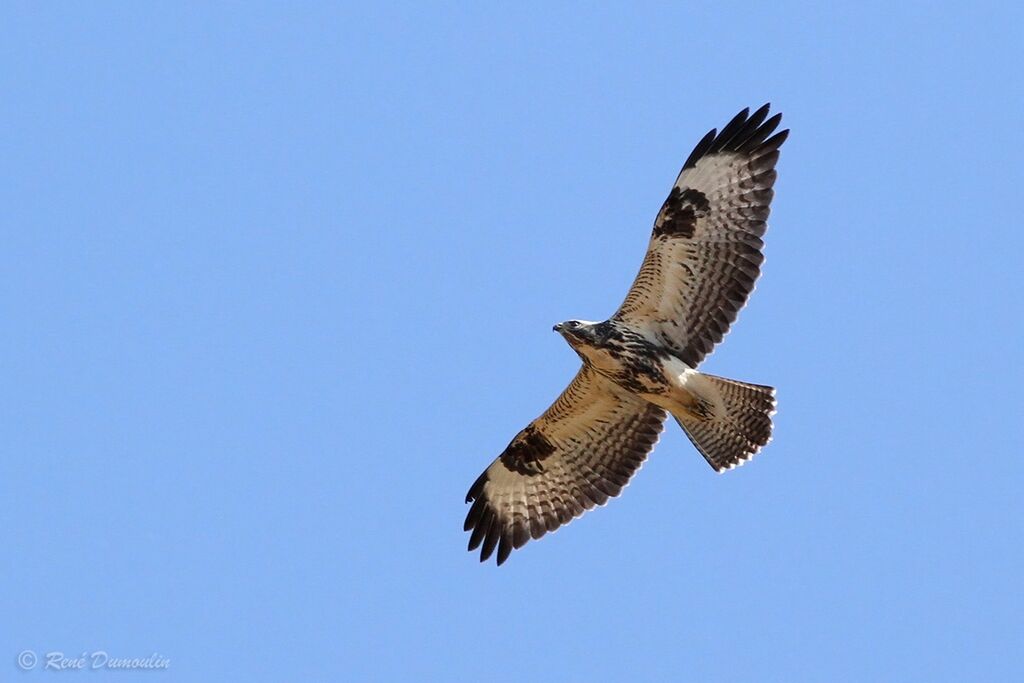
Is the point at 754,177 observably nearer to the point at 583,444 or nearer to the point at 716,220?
the point at 716,220

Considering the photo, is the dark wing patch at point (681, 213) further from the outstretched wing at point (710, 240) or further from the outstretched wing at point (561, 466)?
the outstretched wing at point (561, 466)

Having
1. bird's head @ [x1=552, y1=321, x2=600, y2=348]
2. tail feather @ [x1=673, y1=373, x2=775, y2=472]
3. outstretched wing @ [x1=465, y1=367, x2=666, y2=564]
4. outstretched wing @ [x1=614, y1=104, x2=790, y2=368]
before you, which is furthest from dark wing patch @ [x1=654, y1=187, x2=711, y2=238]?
outstretched wing @ [x1=465, y1=367, x2=666, y2=564]

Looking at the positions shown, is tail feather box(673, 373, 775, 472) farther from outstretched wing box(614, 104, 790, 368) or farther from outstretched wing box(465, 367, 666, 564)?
outstretched wing box(465, 367, 666, 564)

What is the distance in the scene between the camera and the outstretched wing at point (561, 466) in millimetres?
16078

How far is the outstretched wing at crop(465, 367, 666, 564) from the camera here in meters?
16.1

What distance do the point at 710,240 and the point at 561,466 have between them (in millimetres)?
2924

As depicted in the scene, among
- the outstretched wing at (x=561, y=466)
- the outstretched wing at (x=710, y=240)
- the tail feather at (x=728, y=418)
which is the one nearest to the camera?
the outstretched wing at (x=710, y=240)

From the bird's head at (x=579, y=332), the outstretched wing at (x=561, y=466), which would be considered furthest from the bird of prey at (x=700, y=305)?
the outstretched wing at (x=561, y=466)

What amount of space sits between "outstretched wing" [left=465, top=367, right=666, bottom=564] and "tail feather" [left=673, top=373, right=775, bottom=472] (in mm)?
727

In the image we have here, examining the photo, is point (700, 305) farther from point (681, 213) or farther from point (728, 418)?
point (728, 418)

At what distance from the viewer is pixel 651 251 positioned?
15.1 meters

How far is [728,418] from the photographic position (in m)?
15.4

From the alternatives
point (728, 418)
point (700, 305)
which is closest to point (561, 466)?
point (728, 418)

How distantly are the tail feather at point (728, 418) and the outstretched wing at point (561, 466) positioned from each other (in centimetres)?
73
